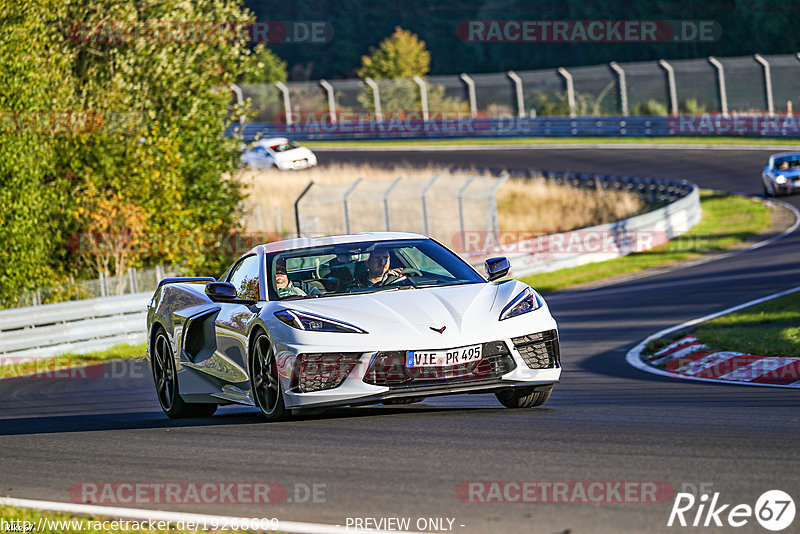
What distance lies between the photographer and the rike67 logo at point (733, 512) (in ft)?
16.2

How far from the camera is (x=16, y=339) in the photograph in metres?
19.0

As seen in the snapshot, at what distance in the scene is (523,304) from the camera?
8609mm

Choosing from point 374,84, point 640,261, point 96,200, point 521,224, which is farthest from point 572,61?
point 96,200

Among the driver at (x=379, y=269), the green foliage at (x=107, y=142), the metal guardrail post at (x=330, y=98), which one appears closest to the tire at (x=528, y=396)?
the driver at (x=379, y=269)

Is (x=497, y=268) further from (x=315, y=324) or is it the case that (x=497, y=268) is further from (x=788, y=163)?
(x=788, y=163)

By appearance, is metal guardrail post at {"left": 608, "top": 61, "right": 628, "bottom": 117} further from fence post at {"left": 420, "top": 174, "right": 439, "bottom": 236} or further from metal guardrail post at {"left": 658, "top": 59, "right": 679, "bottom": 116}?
fence post at {"left": 420, "top": 174, "right": 439, "bottom": 236}

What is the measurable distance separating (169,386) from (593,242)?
65.8 ft

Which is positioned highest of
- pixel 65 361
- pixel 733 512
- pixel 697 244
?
pixel 733 512

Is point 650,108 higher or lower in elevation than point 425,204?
higher

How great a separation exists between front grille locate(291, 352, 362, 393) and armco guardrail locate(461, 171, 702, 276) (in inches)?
724

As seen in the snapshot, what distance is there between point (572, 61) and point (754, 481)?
77369mm

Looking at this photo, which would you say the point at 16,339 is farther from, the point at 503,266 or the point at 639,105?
the point at 639,105

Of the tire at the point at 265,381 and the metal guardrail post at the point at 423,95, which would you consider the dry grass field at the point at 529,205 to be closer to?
the metal guardrail post at the point at 423,95

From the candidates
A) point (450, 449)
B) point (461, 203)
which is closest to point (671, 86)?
point (461, 203)
